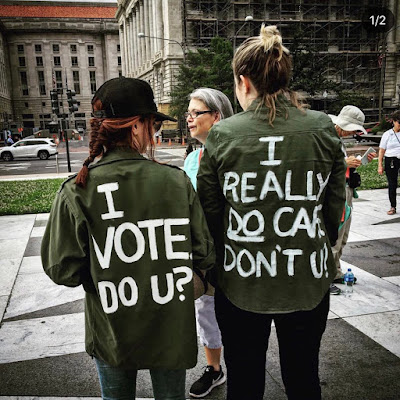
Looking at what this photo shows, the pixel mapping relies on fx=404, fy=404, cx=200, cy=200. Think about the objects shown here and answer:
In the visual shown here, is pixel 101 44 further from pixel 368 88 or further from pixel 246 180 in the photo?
pixel 246 180

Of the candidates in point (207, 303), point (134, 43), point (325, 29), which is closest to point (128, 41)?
point (134, 43)

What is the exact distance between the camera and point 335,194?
1823 millimetres

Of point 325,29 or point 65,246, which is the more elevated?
point 325,29

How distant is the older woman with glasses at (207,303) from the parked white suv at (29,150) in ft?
82.4

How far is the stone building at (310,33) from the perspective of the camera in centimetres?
4131

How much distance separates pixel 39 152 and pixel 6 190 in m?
15.1

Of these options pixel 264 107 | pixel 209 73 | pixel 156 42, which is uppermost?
pixel 156 42

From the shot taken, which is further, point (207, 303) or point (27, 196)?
point (27, 196)

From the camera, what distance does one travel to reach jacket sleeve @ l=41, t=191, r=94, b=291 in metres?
1.52

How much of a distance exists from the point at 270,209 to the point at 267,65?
0.58 metres

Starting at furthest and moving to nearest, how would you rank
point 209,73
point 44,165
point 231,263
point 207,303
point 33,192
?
point 209,73, point 44,165, point 33,192, point 207,303, point 231,263

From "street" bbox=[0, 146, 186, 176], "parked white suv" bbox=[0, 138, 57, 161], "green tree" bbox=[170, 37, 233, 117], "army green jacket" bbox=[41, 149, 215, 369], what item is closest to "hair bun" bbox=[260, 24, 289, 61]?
"army green jacket" bbox=[41, 149, 215, 369]

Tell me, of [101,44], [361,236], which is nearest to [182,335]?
[361,236]

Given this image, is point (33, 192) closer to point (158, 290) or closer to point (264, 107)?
point (158, 290)
